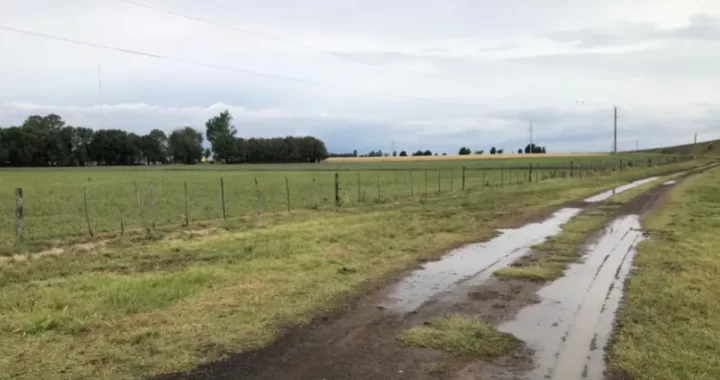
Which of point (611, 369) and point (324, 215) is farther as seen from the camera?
point (324, 215)

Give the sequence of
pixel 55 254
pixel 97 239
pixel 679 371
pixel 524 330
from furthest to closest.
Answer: pixel 97 239 → pixel 55 254 → pixel 524 330 → pixel 679 371

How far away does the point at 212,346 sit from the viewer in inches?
236

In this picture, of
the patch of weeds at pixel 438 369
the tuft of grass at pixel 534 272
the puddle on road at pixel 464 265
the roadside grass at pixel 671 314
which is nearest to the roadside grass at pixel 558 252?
the tuft of grass at pixel 534 272

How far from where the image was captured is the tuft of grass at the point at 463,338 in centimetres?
584

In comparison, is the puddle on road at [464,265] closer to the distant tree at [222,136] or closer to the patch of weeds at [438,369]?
the patch of weeds at [438,369]

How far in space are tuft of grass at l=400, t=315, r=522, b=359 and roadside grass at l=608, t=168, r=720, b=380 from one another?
41.5 inches

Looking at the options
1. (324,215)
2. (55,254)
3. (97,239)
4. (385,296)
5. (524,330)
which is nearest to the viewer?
(524,330)

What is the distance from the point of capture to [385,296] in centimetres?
818

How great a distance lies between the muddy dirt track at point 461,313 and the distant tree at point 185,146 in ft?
500

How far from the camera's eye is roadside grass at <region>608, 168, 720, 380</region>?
532 centimetres

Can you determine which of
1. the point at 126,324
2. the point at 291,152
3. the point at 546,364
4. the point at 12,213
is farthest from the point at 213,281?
the point at 291,152

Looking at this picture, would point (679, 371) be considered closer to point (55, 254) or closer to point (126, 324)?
point (126, 324)

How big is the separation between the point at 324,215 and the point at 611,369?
14.2 m

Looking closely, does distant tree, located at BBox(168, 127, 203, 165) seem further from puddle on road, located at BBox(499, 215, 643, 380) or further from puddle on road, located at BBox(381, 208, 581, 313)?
puddle on road, located at BBox(499, 215, 643, 380)
